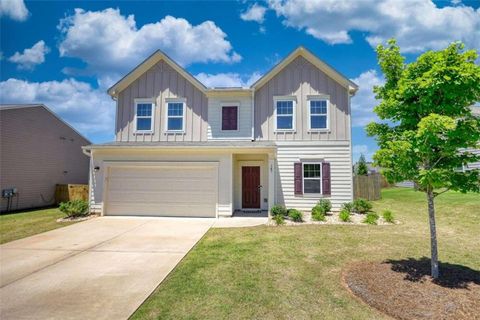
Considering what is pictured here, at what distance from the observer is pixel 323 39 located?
1288cm

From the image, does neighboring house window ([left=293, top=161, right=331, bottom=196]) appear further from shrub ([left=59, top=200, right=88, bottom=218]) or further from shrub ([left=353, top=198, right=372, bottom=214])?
shrub ([left=59, top=200, right=88, bottom=218])

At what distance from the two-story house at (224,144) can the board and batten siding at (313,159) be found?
0.16ft

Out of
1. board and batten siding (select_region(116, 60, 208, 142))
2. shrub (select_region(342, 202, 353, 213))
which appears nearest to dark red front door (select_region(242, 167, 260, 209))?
board and batten siding (select_region(116, 60, 208, 142))

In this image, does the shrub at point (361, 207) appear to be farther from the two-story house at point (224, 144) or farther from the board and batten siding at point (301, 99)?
the board and batten siding at point (301, 99)

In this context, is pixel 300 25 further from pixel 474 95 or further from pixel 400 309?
pixel 400 309

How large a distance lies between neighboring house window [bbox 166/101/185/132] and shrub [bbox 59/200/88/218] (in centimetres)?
549

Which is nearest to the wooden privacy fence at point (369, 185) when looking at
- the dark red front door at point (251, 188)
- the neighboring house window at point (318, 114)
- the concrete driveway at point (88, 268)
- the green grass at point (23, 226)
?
the neighboring house window at point (318, 114)

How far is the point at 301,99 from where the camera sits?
42.1ft

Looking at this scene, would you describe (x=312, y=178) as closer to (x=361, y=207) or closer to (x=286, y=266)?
(x=361, y=207)

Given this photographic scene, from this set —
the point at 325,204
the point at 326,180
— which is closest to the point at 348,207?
the point at 325,204

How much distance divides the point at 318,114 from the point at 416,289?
973 cm

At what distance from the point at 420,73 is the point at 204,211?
923 centimetres

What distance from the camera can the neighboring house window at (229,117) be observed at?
13227mm

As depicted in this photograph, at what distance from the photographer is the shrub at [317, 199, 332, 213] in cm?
1138
